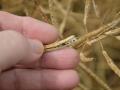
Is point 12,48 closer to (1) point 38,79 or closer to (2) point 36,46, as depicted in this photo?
(2) point 36,46

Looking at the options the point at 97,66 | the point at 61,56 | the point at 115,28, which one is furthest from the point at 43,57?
the point at 97,66

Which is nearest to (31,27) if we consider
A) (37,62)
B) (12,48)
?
(37,62)

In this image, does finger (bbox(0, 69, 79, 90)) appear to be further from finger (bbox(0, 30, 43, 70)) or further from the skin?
finger (bbox(0, 30, 43, 70))

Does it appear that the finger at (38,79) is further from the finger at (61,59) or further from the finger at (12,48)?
the finger at (12,48)

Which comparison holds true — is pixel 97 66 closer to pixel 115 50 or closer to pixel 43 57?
pixel 115 50

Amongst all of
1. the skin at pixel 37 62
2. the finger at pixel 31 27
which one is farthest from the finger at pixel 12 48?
the finger at pixel 31 27

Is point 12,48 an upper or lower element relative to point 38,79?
upper
